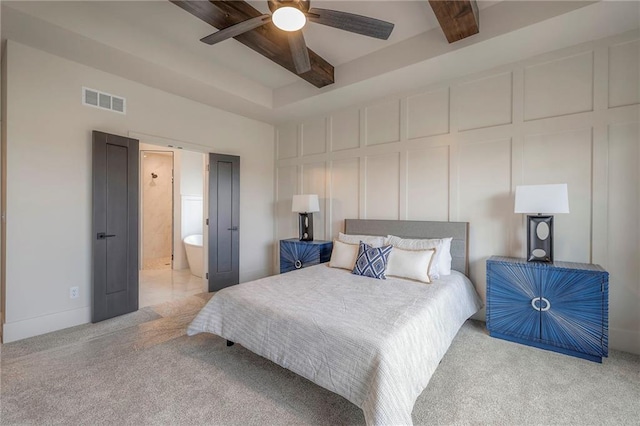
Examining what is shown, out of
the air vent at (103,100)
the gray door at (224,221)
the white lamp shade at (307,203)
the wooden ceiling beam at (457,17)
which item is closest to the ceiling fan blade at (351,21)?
the wooden ceiling beam at (457,17)

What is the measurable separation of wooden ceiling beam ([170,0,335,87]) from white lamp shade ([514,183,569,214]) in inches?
99.7

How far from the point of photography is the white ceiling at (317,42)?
245cm

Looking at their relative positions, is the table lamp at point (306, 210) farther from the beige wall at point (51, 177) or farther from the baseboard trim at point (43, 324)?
the baseboard trim at point (43, 324)

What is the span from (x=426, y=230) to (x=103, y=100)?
409cm

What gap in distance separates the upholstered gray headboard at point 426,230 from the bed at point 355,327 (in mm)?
249

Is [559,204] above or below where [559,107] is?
below

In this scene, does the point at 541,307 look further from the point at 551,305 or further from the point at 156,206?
the point at 156,206

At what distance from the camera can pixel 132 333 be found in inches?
115

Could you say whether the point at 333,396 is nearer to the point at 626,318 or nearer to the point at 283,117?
the point at 626,318

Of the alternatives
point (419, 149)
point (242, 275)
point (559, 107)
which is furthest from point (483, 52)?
point (242, 275)

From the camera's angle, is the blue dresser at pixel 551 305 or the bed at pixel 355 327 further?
the blue dresser at pixel 551 305

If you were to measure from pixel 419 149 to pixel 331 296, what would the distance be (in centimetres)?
231

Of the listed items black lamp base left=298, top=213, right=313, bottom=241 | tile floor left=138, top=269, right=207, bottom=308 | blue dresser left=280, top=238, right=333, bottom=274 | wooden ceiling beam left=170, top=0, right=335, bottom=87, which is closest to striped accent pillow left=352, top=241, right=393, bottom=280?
blue dresser left=280, top=238, right=333, bottom=274

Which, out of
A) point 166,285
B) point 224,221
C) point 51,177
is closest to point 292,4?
point 51,177
